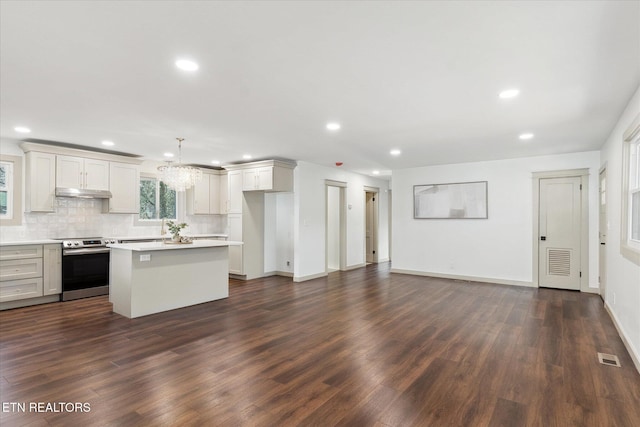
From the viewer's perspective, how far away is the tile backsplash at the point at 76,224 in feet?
17.2

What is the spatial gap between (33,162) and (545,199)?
8.53 m

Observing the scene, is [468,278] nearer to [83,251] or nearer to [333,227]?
[333,227]

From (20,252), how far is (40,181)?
1099mm

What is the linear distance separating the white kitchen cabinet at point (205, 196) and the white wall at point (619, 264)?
6.87 m

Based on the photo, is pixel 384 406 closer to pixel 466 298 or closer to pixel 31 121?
pixel 466 298

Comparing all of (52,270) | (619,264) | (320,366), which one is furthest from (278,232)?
(619,264)

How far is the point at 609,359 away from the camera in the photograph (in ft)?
9.88

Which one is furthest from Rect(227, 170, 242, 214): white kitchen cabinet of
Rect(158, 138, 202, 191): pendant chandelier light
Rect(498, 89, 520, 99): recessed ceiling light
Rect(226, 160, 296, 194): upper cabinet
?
Rect(498, 89, 520, 99): recessed ceiling light

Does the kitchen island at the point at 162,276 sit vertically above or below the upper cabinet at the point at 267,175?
below

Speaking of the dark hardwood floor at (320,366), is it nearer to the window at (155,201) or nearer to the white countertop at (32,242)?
the white countertop at (32,242)

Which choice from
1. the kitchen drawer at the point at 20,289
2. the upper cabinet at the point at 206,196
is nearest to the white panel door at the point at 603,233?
the upper cabinet at the point at 206,196

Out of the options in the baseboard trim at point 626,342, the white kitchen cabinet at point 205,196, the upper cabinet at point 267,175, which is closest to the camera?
the baseboard trim at point 626,342

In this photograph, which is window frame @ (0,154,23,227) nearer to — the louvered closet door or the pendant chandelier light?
the pendant chandelier light

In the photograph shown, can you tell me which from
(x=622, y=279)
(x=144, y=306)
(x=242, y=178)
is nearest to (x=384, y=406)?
(x=622, y=279)
